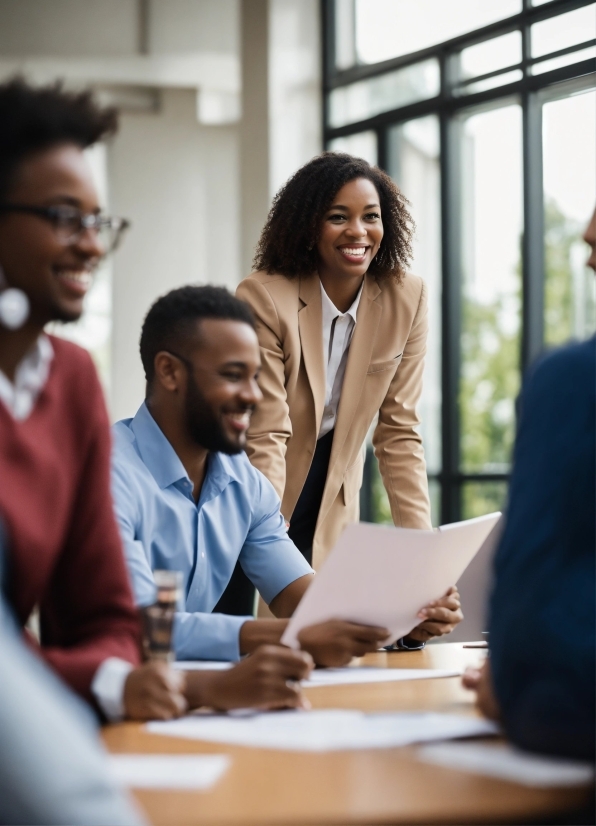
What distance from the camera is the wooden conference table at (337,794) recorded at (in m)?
0.99

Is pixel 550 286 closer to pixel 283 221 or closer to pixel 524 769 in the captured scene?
pixel 283 221

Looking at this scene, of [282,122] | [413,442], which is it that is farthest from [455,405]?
[413,442]

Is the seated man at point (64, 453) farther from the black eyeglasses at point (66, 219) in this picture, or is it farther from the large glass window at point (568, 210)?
the large glass window at point (568, 210)

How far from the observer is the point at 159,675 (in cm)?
139

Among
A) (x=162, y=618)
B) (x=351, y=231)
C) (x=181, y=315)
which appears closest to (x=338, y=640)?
(x=162, y=618)

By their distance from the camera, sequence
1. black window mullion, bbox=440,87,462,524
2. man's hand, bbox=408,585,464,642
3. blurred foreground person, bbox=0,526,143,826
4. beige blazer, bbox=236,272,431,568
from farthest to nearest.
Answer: black window mullion, bbox=440,87,462,524
beige blazer, bbox=236,272,431,568
man's hand, bbox=408,585,464,642
blurred foreground person, bbox=0,526,143,826

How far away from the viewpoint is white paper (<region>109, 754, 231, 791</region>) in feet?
3.56

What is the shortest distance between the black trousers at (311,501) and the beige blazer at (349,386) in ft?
0.15

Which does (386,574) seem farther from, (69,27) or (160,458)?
(69,27)

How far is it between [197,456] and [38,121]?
0.86 metres

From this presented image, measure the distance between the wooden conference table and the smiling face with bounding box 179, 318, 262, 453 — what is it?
876 mm

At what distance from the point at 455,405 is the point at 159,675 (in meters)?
4.46

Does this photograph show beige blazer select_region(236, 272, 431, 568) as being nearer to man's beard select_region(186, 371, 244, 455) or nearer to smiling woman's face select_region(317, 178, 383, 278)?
smiling woman's face select_region(317, 178, 383, 278)

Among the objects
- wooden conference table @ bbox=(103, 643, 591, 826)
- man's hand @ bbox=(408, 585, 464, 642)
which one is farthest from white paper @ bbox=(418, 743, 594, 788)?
man's hand @ bbox=(408, 585, 464, 642)
